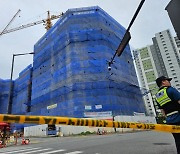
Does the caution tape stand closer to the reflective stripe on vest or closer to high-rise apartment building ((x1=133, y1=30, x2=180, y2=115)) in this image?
the reflective stripe on vest

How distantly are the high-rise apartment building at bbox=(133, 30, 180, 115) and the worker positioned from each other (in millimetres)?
95909

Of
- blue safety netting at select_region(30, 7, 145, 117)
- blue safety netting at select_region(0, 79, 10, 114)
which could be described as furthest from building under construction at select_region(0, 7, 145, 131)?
blue safety netting at select_region(0, 79, 10, 114)

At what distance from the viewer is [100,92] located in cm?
3897

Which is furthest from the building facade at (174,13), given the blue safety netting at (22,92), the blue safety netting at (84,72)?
the blue safety netting at (22,92)

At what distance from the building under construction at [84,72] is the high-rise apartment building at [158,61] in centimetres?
5067

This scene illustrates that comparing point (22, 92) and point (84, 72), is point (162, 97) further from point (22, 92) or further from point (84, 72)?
point (22, 92)

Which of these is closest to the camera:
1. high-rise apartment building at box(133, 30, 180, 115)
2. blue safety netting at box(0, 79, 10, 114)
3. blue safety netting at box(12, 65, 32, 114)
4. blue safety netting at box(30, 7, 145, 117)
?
blue safety netting at box(30, 7, 145, 117)

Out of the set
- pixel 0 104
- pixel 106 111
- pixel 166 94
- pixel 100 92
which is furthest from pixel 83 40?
pixel 0 104

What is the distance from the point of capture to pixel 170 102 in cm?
346

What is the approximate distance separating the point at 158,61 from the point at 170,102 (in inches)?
4141

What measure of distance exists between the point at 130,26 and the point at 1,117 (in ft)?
24.2

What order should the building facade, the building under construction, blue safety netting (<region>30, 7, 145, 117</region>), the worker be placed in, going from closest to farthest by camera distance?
the worker → the building facade → the building under construction → blue safety netting (<region>30, 7, 145, 117</region>)

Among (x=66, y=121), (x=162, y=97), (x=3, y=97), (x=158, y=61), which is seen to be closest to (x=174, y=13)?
(x=162, y=97)

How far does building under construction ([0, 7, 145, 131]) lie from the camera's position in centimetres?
3841
